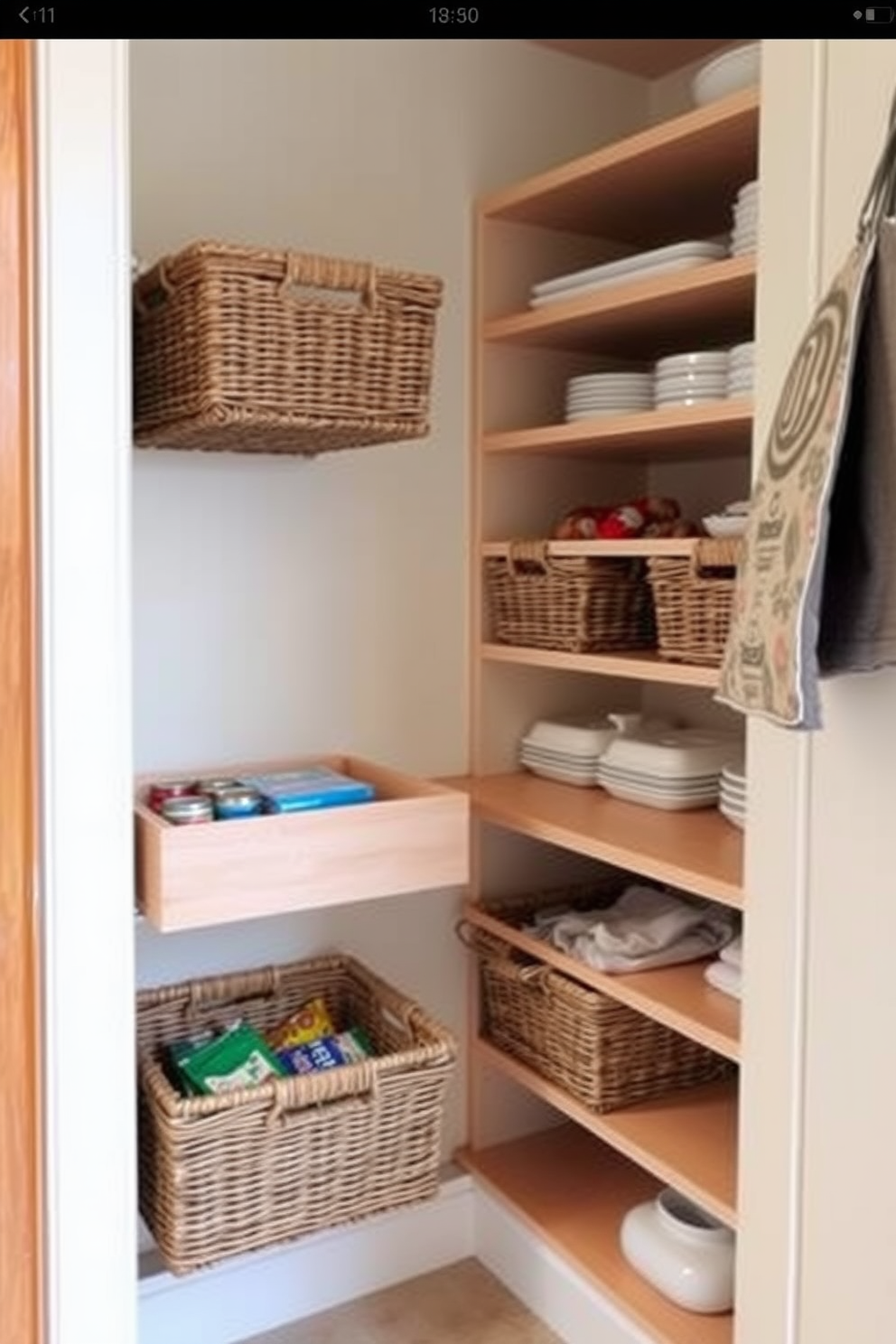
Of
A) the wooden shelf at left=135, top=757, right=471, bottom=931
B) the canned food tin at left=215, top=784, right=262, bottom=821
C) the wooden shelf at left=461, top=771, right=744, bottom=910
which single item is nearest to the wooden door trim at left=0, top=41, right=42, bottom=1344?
the wooden shelf at left=135, top=757, right=471, bottom=931

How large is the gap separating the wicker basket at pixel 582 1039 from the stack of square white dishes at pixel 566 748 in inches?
10.8

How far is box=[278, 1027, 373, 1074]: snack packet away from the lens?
1.52 metres

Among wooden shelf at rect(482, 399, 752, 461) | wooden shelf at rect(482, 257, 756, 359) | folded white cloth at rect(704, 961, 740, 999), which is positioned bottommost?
folded white cloth at rect(704, 961, 740, 999)

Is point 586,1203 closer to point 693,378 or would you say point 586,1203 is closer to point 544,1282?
point 544,1282

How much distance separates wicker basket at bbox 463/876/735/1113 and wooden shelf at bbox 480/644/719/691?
462 mm

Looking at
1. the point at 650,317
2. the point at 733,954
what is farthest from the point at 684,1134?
the point at 650,317

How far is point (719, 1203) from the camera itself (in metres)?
1.35

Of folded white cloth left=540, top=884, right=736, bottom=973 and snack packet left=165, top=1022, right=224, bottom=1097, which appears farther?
folded white cloth left=540, top=884, right=736, bottom=973

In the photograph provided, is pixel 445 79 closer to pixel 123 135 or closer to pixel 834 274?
pixel 123 135

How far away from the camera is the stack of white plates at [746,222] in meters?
1.37

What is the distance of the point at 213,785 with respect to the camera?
1537 millimetres

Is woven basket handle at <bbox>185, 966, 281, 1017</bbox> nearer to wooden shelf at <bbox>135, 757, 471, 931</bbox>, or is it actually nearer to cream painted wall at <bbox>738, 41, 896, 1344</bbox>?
wooden shelf at <bbox>135, 757, 471, 931</bbox>

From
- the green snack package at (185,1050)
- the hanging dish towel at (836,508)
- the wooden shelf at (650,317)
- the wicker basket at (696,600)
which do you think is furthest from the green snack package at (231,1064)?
the wooden shelf at (650,317)

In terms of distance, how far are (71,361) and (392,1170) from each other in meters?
1.12
